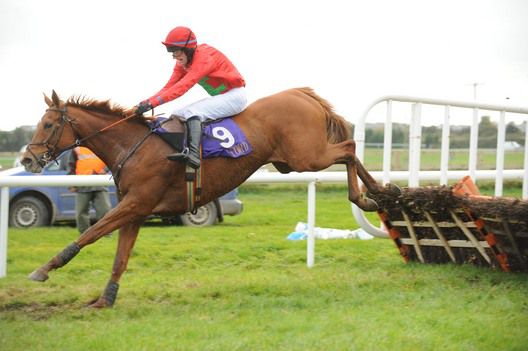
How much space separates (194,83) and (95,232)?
1.60 metres

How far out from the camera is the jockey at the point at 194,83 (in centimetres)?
677

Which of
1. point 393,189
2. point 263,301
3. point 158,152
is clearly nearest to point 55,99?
point 158,152

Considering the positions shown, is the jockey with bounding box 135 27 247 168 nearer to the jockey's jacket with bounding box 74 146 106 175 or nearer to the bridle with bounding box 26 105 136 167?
the bridle with bounding box 26 105 136 167

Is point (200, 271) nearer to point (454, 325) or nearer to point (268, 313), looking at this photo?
point (268, 313)

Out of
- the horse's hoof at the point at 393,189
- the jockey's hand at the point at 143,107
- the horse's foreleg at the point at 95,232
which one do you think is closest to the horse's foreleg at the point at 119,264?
the horse's foreleg at the point at 95,232

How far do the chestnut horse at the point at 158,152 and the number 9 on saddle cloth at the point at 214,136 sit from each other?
7 cm

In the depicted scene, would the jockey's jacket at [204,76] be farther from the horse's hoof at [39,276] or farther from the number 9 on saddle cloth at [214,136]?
the horse's hoof at [39,276]

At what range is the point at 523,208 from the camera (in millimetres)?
6695

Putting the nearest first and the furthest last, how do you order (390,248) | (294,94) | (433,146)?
(294,94) < (390,248) < (433,146)

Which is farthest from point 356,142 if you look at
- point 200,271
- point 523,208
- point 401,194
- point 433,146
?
point 433,146

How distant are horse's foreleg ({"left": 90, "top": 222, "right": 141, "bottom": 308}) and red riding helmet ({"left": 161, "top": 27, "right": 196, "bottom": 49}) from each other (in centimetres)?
169

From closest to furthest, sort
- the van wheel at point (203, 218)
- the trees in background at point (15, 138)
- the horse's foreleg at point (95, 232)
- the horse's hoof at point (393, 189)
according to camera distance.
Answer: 1. the horse's foreleg at point (95, 232)
2. the horse's hoof at point (393, 189)
3. the van wheel at point (203, 218)
4. the trees in background at point (15, 138)

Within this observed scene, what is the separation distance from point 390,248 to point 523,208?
3745 millimetres

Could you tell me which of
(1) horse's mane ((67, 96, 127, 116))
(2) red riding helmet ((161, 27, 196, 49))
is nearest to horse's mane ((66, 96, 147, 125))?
(1) horse's mane ((67, 96, 127, 116))
